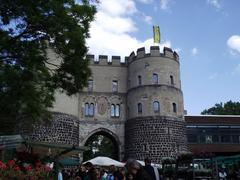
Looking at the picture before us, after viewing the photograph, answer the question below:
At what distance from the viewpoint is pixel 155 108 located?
37688mm

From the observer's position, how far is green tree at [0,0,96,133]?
12.2 metres

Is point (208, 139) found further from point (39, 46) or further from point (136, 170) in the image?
point (136, 170)

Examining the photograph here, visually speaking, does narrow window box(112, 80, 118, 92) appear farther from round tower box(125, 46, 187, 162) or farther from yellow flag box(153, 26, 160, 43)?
yellow flag box(153, 26, 160, 43)

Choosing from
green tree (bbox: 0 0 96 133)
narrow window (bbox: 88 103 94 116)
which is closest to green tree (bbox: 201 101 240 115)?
narrow window (bbox: 88 103 94 116)

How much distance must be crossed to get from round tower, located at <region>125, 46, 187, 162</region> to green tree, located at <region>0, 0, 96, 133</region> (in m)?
23.2

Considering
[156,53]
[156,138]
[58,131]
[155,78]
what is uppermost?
[156,53]

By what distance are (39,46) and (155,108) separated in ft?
84.8

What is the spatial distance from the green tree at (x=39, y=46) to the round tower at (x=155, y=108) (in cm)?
2317

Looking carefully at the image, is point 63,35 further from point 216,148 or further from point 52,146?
point 216,148

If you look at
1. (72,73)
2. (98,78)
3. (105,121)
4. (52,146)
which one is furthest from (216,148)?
(52,146)

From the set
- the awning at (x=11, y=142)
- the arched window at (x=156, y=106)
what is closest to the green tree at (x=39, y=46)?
the awning at (x=11, y=142)

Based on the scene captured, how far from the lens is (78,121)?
39375 millimetres

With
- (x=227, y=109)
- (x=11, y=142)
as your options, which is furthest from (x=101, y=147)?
(x=11, y=142)

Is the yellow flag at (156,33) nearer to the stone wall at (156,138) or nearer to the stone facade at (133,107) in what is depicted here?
the stone facade at (133,107)
